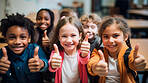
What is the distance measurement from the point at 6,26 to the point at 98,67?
854mm

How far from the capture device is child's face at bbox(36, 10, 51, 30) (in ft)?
5.05

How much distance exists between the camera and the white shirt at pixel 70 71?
121cm

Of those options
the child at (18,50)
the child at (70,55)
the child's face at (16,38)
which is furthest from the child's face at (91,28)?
→ the child's face at (16,38)

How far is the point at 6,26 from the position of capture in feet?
3.66

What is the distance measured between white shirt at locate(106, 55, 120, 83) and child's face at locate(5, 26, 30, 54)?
0.79 meters

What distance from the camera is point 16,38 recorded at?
108 centimetres

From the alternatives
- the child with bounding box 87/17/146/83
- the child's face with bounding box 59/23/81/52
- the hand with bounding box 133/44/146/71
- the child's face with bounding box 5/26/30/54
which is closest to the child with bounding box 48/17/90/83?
the child's face with bounding box 59/23/81/52

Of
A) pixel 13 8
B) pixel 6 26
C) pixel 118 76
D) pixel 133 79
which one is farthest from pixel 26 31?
pixel 133 79

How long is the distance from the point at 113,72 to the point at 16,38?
903mm

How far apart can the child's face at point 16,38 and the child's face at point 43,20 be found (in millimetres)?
461

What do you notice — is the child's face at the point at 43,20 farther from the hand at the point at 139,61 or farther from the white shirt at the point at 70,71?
the hand at the point at 139,61

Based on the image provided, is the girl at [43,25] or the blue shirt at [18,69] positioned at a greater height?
the girl at [43,25]

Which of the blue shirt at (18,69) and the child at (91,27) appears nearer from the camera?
the blue shirt at (18,69)

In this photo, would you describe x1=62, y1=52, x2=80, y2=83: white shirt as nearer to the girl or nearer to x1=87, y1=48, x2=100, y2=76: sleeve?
x1=87, y1=48, x2=100, y2=76: sleeve
